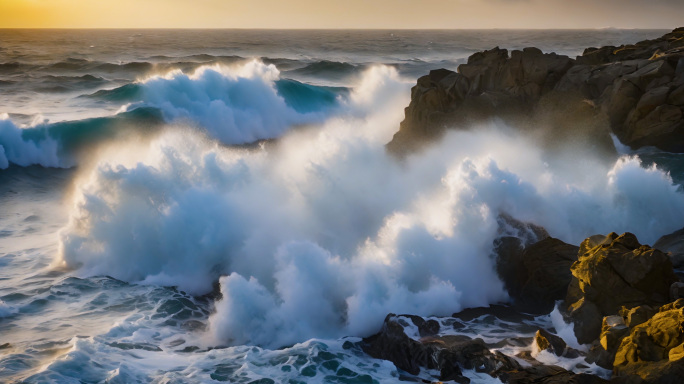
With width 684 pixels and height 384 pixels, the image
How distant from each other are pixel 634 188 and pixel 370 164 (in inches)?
301

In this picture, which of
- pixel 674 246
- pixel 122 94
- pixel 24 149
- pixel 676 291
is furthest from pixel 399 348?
pixel 122 94

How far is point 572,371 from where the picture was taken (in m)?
8.98

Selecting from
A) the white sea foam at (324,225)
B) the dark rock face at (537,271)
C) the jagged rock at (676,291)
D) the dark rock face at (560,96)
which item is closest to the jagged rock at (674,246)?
the white sea foam at (324,225)

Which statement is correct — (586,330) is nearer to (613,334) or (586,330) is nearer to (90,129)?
(613,334)

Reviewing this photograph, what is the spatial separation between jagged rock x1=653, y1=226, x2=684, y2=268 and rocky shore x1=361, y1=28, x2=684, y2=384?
0.8 inches

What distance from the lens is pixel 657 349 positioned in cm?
835

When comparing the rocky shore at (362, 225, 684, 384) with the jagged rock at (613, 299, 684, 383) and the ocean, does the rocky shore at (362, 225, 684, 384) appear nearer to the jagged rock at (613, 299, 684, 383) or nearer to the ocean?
the jagged rock at (613, 299, 684, 383)

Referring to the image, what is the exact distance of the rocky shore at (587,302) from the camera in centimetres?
865

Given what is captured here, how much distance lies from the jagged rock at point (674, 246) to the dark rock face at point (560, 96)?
7.57 metres

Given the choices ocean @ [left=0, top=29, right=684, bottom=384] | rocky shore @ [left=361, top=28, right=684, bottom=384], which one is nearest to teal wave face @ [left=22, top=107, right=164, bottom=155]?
ocean @ [left=0, top=29, right=684, bottom=384]

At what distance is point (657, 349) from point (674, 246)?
4.99 metres

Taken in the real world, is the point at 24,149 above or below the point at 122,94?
below

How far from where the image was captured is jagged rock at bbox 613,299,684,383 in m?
7.92

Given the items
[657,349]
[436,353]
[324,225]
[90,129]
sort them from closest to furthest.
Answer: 1. [657,349]
2. [436,353]
3. [324,225]
4. [90,129]
